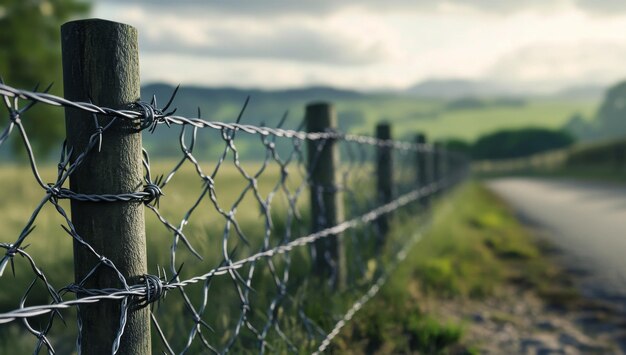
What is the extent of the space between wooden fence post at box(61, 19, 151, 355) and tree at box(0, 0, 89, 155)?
65.7ft

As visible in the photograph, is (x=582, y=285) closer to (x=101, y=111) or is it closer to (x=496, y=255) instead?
(x=496, y=255)

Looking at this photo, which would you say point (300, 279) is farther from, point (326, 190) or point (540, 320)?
point (540, 320)

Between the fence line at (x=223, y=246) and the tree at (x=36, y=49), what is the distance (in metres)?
15.8

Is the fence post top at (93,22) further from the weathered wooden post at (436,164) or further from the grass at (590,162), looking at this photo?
the grass at (590,162)

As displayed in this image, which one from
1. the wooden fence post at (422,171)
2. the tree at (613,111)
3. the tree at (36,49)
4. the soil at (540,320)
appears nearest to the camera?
the soil at (540,320)

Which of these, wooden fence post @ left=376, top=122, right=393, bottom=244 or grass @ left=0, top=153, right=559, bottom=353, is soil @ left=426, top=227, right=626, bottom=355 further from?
wooden fence post @ left=376, top=122, right=393, bottom=244

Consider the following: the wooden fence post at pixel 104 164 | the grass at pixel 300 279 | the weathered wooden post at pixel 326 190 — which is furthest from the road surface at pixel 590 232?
the wooden fence post at pixel 104 164

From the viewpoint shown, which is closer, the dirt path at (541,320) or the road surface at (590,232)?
the dirt path at (541,320)

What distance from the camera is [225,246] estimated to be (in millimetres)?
2367

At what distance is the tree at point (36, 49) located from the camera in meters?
20.5

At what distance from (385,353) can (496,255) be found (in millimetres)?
4583

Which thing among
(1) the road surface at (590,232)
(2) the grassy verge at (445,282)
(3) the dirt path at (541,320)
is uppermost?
(2) the grassy verge at (445,282)

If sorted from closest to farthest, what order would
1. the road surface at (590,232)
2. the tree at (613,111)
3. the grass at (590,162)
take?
the road surface at (590,232), the grass at (590,162), the tree at (613,111)

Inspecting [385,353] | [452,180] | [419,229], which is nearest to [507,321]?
[385,353]
